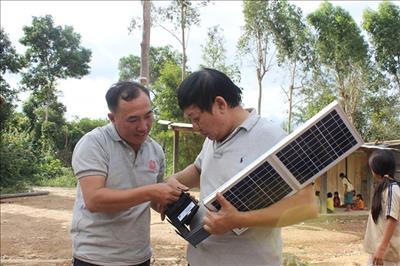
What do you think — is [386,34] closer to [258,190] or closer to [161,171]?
[161,171]

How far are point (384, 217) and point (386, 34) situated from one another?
18.4 meters

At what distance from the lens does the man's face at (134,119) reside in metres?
1.97

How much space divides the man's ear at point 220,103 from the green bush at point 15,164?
1676 centimetres

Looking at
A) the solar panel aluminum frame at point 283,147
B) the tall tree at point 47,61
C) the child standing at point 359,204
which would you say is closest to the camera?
the solar panel aluminum frame at point 283,147

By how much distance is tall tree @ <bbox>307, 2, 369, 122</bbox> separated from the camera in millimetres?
20562

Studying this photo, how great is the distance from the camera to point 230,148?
1.74 m

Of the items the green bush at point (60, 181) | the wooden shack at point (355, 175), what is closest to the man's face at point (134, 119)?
the wooden shack at point (355, 175)

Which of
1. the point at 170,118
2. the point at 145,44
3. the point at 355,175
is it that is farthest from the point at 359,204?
the point at 170,118

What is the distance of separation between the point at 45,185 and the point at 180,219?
21173 mm

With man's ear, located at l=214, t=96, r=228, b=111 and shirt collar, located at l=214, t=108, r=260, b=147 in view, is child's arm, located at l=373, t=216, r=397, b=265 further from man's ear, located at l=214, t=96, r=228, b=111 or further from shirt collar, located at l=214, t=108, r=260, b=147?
man's ear, located at l=214, t=96, r=228, b=111

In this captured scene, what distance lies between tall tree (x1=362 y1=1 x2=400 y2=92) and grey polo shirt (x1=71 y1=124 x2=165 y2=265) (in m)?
18.9

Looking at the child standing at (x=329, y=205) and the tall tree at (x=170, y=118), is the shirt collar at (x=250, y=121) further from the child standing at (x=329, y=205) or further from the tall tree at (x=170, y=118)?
the tall tree at (x=170, y=118)

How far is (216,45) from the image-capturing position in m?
24.9

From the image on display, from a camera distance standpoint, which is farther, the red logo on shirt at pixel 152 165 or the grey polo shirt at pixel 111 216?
the red logo on shirt at pixel 152 165
